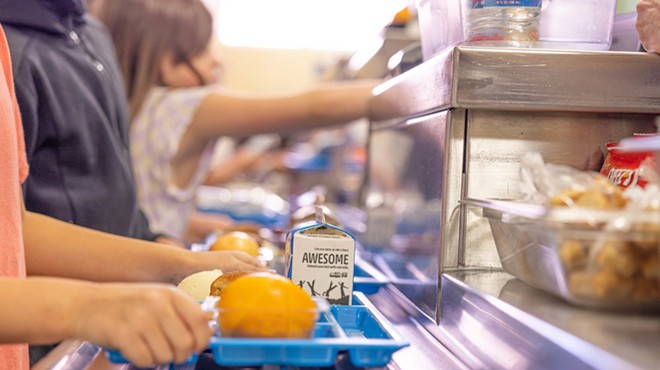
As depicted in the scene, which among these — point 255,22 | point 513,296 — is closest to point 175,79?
point 513,296

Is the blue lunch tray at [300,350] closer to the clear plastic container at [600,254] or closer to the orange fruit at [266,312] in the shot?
the orange fruit at [266,312]

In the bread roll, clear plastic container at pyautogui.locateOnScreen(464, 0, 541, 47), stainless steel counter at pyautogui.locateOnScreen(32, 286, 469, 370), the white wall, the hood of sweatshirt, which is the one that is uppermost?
the white wall

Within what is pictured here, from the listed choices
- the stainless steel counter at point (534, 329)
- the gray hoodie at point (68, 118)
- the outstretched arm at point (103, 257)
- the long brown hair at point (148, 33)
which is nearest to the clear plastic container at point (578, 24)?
the stainless steel counter at point (534, 329)

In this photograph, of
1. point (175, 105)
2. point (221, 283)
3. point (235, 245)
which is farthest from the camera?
point (175, 105)

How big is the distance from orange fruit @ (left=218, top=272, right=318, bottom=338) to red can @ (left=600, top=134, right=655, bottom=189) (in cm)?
45

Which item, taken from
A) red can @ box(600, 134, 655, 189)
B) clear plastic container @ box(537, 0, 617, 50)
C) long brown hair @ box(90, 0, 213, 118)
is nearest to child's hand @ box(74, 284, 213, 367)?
red can @ box(600, 134, 655, 189)

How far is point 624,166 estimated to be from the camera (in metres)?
0.90

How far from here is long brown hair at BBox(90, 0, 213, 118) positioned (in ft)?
7.27

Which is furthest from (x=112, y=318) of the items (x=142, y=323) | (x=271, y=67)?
(x=271, y=67)

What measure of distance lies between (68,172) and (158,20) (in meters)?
0.91

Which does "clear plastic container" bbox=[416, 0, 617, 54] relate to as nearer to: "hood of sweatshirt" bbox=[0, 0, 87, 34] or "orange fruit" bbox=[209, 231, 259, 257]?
"orange fruit" bbox=[209, 231, 259, 257]

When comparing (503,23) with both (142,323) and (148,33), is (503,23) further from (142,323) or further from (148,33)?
(148,33)

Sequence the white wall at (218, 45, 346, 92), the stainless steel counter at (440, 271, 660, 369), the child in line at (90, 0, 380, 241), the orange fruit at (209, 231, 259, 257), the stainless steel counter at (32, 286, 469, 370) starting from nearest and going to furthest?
the stainless steel counter at (440, 271, 660, 369) → the stainless steel counter at (32, 286, 469, 370) → the orange fruit at (209, 231, 259, 257) → the child in line at (90, 0, 380, 241) → the white wall at (218, 45, 346, 92)

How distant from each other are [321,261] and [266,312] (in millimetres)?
276
